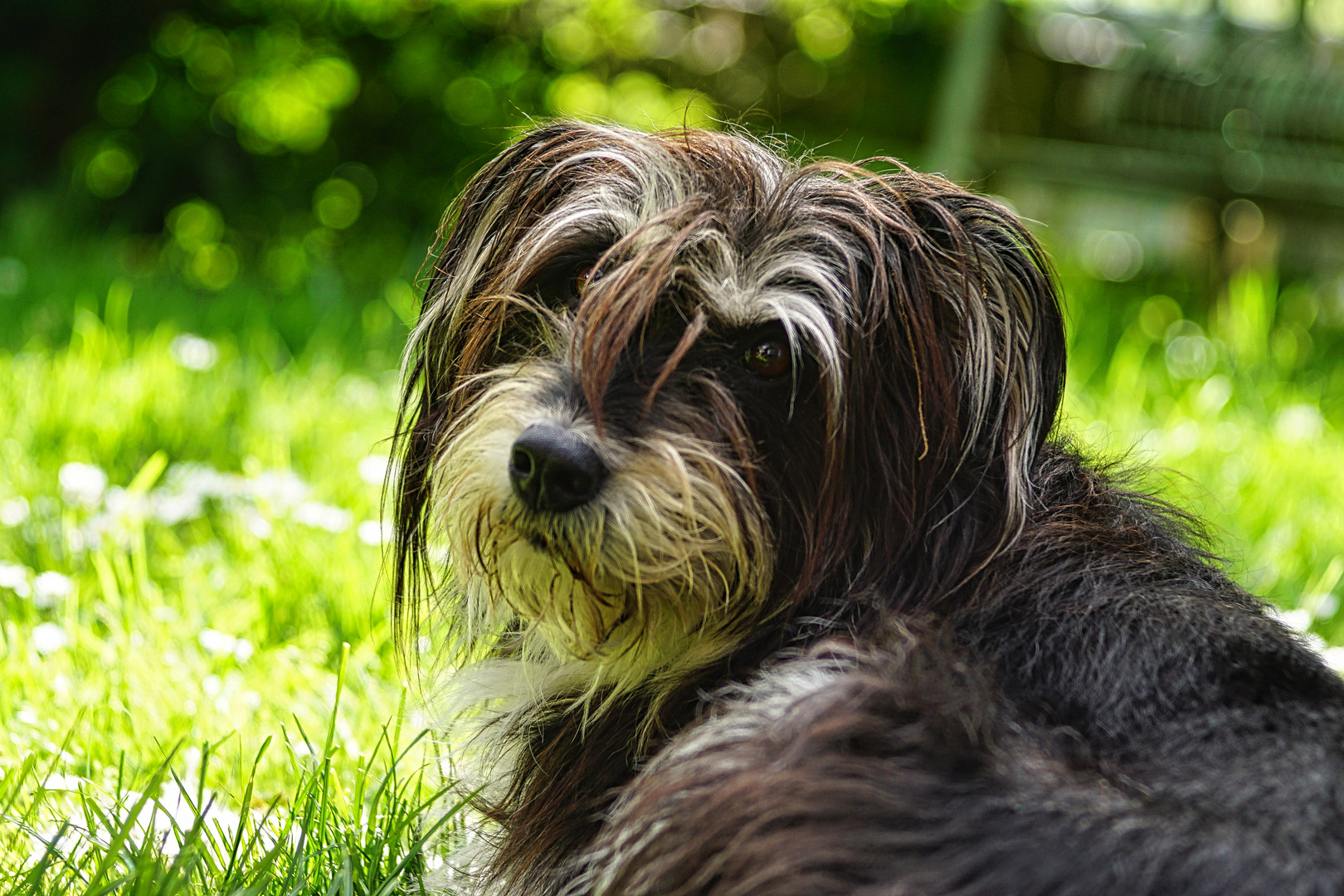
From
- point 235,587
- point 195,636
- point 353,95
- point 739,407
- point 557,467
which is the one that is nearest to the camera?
point 557,467

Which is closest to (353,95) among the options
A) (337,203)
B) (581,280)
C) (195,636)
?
(337,203)

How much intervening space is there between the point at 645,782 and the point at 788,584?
1.29 feet

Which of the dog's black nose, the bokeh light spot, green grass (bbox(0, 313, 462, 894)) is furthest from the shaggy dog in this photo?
the bokeh light spot

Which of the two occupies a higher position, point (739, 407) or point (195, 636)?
point (739, 407)

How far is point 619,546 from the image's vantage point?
6.45ft

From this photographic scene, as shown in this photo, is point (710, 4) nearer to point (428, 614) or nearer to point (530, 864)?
point (428, 614)

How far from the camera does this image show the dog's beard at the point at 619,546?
1953 millimetres

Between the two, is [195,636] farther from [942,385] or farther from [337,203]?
[337,203]

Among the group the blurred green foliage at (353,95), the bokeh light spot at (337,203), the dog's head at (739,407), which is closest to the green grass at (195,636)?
the dog's head at (739,407)

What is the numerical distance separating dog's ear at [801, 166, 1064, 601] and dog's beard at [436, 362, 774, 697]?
183 millimetres

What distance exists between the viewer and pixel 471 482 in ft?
6.72

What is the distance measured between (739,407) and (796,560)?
0.87 ft

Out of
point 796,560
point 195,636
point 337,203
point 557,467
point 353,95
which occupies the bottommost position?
point 195,636

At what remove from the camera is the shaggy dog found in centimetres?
168
